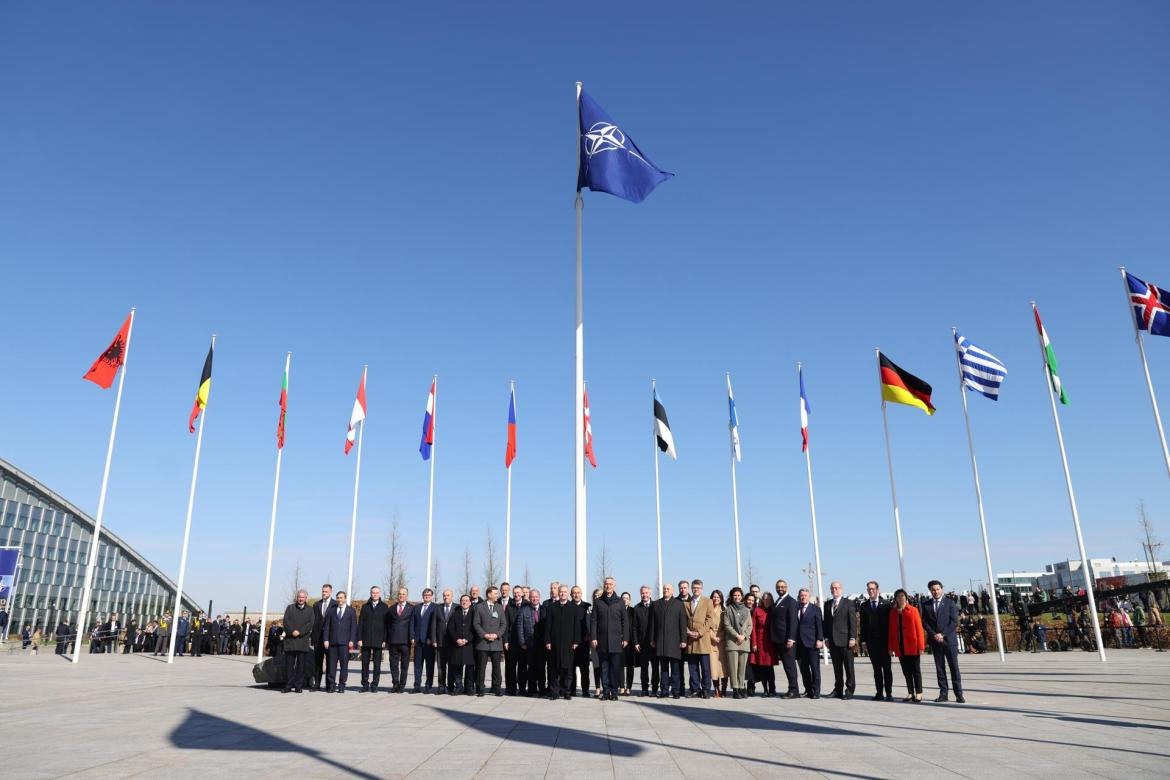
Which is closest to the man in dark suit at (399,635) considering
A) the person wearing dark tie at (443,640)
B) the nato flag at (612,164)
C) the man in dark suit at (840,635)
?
the person wearing dark tie at (443,640)

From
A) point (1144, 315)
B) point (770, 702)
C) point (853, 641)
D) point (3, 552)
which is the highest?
point (1144, 315)

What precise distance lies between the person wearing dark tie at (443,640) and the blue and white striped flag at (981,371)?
1672cm

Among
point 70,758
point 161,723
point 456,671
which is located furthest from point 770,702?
point 70,758

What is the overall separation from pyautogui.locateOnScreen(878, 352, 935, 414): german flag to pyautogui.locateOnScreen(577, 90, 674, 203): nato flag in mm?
10921

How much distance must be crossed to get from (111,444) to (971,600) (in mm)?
35833

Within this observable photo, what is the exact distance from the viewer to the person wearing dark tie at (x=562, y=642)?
13.5 meters

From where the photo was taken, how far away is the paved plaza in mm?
6672

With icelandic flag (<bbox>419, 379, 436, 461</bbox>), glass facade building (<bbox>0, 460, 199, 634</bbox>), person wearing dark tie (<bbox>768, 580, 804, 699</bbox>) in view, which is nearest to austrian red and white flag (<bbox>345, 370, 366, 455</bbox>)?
icelandic flag (<bbox>419, 379, 436, 461</bbox>)

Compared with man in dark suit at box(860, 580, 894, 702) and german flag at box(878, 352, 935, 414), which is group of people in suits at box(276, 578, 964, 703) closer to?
man in dark suit at box(860, 580, 894, 702)

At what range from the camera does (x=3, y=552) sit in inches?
1517

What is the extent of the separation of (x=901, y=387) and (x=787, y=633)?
11403 millimetres

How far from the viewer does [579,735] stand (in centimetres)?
889

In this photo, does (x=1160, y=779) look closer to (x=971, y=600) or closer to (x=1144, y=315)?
(x=1144, y=315)

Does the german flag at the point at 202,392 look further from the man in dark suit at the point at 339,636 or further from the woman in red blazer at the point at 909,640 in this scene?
the woman in red blazer at the point at 909,640
